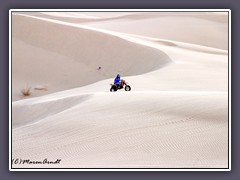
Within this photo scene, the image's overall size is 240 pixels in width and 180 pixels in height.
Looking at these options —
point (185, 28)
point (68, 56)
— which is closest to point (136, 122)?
point (68, 56)

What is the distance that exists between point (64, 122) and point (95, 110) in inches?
28.8

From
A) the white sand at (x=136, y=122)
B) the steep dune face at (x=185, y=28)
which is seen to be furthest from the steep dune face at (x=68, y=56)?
the steep dune face at (x=185, y=28)

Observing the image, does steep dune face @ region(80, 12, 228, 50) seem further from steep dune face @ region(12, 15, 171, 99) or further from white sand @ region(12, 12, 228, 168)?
white sand @ region(12, 12, 228, 168)

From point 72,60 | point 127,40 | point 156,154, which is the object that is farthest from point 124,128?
point 127,40

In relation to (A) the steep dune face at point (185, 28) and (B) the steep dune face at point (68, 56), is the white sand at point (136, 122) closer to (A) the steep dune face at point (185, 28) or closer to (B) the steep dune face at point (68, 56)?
(B) the steep dune face at point (68, 56)

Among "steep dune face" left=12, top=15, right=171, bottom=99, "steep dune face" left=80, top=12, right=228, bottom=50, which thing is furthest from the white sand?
"steep dune face" left=80, top=12, right=228, bottom=50

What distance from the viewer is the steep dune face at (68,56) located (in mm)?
19938

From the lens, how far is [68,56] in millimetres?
21859

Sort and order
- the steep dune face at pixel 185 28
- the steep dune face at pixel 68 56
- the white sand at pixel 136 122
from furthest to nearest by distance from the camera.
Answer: the steep dune face at pixel 185 28
the steep dune face at pixel 68 56
the white sand at pixel 136 122

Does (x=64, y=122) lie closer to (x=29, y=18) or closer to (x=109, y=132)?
(x=109, y=132)

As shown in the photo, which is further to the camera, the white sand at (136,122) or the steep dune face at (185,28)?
the steep dune face at (185,28)

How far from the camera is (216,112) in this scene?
909cm

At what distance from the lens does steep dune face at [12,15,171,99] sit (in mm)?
19938

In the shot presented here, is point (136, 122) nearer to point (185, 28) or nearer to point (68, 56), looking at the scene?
point (68, 56)
